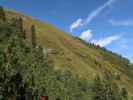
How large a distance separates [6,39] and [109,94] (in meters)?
44.3

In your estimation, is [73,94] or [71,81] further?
[71,81]

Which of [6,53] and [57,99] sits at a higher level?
[6,53]

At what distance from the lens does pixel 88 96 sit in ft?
401

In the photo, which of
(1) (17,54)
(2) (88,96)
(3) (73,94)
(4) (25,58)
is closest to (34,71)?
(4) (25,58)

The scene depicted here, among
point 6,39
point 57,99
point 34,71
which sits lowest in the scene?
point 57,99

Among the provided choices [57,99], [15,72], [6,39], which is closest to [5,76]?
[15,72]

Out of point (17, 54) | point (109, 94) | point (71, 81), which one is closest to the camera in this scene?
point (17, 54)

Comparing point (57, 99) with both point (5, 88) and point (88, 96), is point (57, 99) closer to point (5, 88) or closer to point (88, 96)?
point (88, 96)

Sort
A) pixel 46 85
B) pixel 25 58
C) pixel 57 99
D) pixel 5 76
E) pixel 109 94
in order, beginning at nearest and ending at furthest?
pixel 5 76 → pixel 25 58 → pixel 46 85 → pixel 57 99 → pixel 109 94

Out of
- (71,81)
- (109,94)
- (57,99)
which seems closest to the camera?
(57,99)

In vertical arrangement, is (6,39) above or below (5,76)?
above

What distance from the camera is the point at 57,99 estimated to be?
329ft

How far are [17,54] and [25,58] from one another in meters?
5.89

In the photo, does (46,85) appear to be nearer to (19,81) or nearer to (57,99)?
(57,99)
